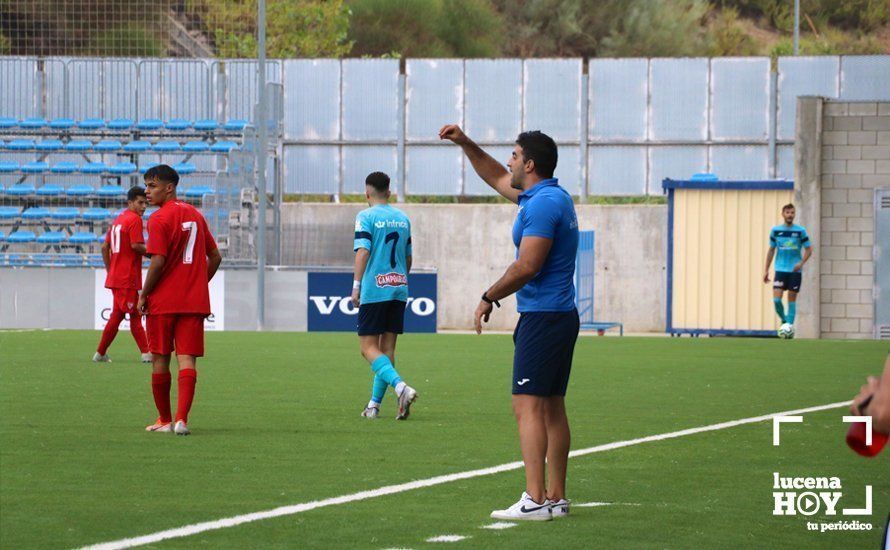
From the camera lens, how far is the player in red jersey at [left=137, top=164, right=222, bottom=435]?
1152 cm

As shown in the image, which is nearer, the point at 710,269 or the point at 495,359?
the point at 495,359

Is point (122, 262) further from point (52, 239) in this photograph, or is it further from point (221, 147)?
point (221, 147)

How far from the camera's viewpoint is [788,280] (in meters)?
27.3

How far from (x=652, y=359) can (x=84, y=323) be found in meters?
14.2

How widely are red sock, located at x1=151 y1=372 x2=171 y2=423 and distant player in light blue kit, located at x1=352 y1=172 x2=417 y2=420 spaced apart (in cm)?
193

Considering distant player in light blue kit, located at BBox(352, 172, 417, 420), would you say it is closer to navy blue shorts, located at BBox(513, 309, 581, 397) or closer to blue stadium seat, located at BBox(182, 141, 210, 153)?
navy blue shorts, located at BBox(513, 309, 581, 397)

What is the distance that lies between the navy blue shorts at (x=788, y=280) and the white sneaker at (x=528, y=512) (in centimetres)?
2008

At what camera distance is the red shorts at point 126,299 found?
19250 millimetres

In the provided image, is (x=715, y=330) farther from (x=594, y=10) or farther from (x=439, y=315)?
(x=594, y=10)

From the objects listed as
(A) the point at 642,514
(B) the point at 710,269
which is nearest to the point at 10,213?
(B) the point at 710,269

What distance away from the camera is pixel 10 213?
35.5 metres

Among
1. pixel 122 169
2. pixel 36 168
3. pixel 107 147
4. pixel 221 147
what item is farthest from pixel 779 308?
pixel 36 168

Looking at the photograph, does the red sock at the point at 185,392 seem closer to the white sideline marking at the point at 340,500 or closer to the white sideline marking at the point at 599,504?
the white sideline marking at the point at 340,500

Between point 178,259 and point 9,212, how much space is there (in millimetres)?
25228
